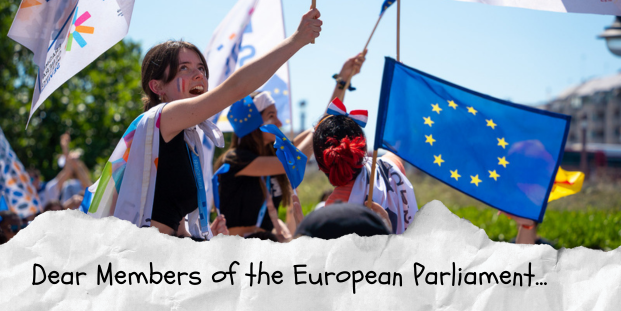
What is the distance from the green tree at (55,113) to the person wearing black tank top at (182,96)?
12.0 meters

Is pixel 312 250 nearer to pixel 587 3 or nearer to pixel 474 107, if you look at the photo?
pixel 474 107

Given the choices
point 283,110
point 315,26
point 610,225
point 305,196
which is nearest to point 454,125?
point 315,26

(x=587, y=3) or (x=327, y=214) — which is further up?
(x=587, y=3)

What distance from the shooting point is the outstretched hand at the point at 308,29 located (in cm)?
187

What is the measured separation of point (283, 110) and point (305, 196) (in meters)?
8.90

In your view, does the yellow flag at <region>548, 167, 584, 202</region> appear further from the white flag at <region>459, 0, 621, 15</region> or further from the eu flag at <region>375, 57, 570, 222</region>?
the white flag at <region>459, 0, 621, 15</region>

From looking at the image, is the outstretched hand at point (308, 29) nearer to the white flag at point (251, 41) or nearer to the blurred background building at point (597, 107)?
the white flag at point (251, 41)

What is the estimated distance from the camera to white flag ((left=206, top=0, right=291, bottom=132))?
14.7 feet

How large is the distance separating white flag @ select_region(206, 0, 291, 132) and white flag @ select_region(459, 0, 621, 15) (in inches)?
88.7

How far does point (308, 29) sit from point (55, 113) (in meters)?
14.0

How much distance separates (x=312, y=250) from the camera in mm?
1385

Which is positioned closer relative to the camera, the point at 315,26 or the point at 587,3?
the point at 315,26

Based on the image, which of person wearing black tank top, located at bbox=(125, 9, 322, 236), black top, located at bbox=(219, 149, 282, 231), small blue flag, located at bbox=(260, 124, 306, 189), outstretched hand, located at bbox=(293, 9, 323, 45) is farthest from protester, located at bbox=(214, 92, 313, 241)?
outstretched hand, located at bbox=(293, 9, 323, 45)

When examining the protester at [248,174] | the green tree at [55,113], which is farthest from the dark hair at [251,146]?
the green tree at [55,113]
